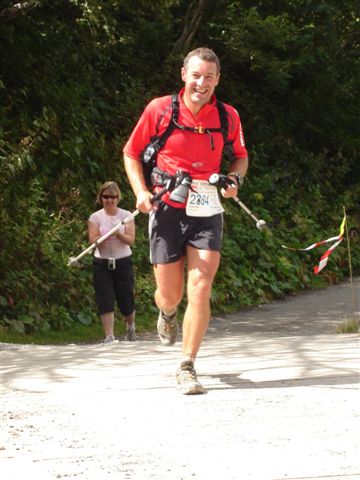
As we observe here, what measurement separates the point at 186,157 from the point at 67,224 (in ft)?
29.1

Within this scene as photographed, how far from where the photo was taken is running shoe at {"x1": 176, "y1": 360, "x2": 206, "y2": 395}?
676 centimetres

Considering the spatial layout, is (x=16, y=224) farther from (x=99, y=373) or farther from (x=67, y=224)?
(x=99, y=373)

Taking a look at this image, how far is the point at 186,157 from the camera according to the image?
6988 mm

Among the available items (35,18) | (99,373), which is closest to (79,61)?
(35,18)

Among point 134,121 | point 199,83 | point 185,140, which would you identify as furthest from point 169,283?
point 134,121

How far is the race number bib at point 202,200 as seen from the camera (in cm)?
692

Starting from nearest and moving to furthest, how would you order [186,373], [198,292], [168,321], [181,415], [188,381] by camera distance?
[181,415], [188,381], [186,373], [198,292], [168,321]

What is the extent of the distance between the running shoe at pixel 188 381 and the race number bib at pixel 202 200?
3.11ft

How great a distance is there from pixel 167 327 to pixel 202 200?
1.11 metres

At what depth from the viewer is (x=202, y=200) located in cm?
696

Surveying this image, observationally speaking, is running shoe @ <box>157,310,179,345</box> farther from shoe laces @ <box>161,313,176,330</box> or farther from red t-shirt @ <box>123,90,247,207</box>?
red t-shirt @ <box>123,90,247,207</box>

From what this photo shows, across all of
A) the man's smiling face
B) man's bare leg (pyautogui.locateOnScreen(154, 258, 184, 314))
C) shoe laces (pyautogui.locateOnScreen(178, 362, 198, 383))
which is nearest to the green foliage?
man's bare leg (pyautogui.locateOnScreen(154, 258, 184, 314))

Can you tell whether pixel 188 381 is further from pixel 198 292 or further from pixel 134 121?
pixel 134 121

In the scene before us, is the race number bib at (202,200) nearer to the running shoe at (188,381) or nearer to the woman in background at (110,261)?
the running shoe at (188,381)
